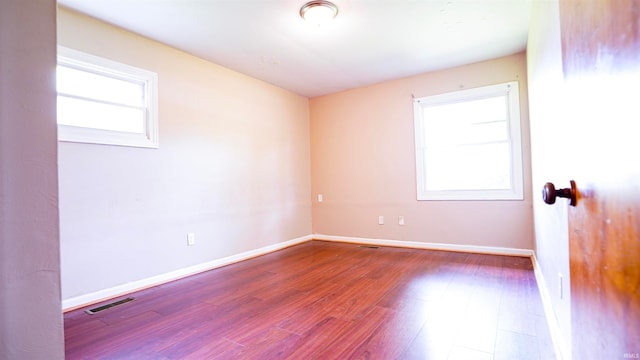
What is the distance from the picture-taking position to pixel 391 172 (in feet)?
14.6

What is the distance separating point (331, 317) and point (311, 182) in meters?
3.30

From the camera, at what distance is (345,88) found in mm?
4754

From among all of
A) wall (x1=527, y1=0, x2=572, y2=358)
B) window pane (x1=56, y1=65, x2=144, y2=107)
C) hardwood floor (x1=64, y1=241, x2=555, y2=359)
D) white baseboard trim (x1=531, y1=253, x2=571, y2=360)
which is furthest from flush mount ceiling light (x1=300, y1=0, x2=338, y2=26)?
white baseboard trim (x1=531, y1=253, x2=571, y2=360)

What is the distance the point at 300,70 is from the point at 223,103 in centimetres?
111

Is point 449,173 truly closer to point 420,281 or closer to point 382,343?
point 420,281

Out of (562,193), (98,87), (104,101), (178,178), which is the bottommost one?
(562,193)

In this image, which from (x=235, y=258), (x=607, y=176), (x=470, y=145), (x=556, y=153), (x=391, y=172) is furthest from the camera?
(x=391, y=172)

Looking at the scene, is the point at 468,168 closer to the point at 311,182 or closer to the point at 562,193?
the point at 311,182

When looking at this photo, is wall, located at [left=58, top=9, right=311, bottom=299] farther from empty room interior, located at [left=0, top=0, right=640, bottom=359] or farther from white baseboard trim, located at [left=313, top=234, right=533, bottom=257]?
white baseboard trim, located at [left=313, top=234, right=533, bottom=257]

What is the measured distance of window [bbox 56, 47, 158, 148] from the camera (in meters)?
2.43

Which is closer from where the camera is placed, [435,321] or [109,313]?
[435,321]

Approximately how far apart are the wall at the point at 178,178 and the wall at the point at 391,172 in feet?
2.11

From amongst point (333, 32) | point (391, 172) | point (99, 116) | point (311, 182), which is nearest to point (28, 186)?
point (99, 116)

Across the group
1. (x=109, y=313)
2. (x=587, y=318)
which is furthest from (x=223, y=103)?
(x=587, y=318)
